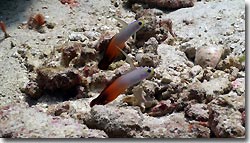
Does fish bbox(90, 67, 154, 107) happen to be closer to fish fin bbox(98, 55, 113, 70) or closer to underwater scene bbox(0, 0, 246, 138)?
underwater scene bbox(0, 0, 246, 138)

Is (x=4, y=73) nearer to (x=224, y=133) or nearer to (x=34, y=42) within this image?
(x=34, y=42)

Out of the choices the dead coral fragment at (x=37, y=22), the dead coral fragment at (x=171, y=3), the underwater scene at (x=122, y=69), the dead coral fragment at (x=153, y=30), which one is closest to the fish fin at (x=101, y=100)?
the underwater scene at (x=122, y=69)

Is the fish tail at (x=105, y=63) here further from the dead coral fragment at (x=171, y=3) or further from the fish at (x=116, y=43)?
the dead coral fragment at (x=171, y=3)

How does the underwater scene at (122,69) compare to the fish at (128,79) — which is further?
the fish at (128,79)

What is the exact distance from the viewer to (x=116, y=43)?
3.35m

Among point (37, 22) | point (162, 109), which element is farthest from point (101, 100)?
point (37, 22)

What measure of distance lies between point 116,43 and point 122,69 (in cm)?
24

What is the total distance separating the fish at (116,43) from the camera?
3279mm

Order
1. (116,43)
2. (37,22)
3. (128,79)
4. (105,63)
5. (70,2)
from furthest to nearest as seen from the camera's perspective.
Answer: (70,2) < (37,22) < (105,63) < (116,43) < (128,79)

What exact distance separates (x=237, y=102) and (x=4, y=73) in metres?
2.20

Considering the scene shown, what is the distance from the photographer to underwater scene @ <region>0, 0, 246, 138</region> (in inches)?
101

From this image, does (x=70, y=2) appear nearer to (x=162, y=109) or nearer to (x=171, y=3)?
(x=171, y=3)

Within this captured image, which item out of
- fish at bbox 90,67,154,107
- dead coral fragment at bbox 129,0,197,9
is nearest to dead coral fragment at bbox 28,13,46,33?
dead coral fragment at bbox 129,0,197,9

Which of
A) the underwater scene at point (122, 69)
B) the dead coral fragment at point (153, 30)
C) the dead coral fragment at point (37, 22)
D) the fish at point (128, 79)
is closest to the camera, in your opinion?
the underwater scene at point (122, 69)
